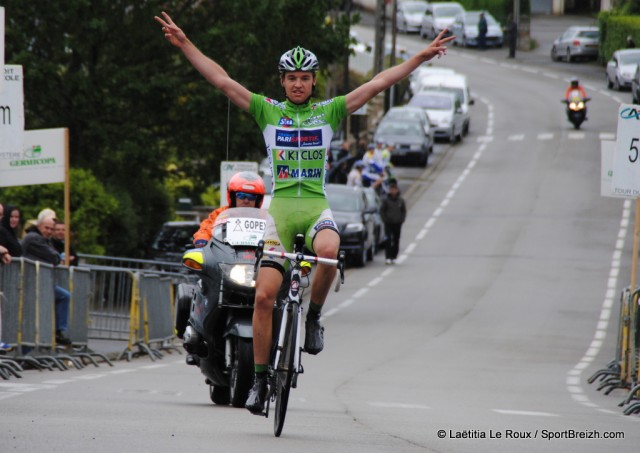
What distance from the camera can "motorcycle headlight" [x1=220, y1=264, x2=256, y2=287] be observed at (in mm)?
10539

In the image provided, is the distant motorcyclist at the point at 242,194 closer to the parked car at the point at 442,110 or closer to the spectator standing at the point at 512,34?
the parked car at the point at 442,110

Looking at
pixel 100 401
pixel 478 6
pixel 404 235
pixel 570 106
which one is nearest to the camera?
pixel 100 401

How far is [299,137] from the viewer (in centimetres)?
918

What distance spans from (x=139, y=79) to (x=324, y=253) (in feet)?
72.1

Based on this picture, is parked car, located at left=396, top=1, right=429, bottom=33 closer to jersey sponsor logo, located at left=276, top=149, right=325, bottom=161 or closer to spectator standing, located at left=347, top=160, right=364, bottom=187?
spectator standing, located at left=347, top=160, right=364, bottom=187

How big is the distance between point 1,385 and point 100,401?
1.77 meters

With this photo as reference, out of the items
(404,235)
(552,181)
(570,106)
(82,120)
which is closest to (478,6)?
(570,106)

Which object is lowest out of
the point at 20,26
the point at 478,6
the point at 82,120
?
the point at 82,120

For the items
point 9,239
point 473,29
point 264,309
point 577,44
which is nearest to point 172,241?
point 9,239

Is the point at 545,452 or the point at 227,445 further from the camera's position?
the point at 545,452

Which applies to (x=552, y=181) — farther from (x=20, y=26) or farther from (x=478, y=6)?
(x=478, y=6)

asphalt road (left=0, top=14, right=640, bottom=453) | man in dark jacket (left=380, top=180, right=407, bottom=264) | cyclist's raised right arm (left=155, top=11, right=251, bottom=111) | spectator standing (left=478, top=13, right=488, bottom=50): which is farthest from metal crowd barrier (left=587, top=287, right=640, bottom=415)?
spectator standing (left=478, top=13, right=488, bottom=50)

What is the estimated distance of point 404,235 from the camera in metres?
39.2

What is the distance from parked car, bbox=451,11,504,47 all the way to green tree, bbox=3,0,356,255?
2001 inches
